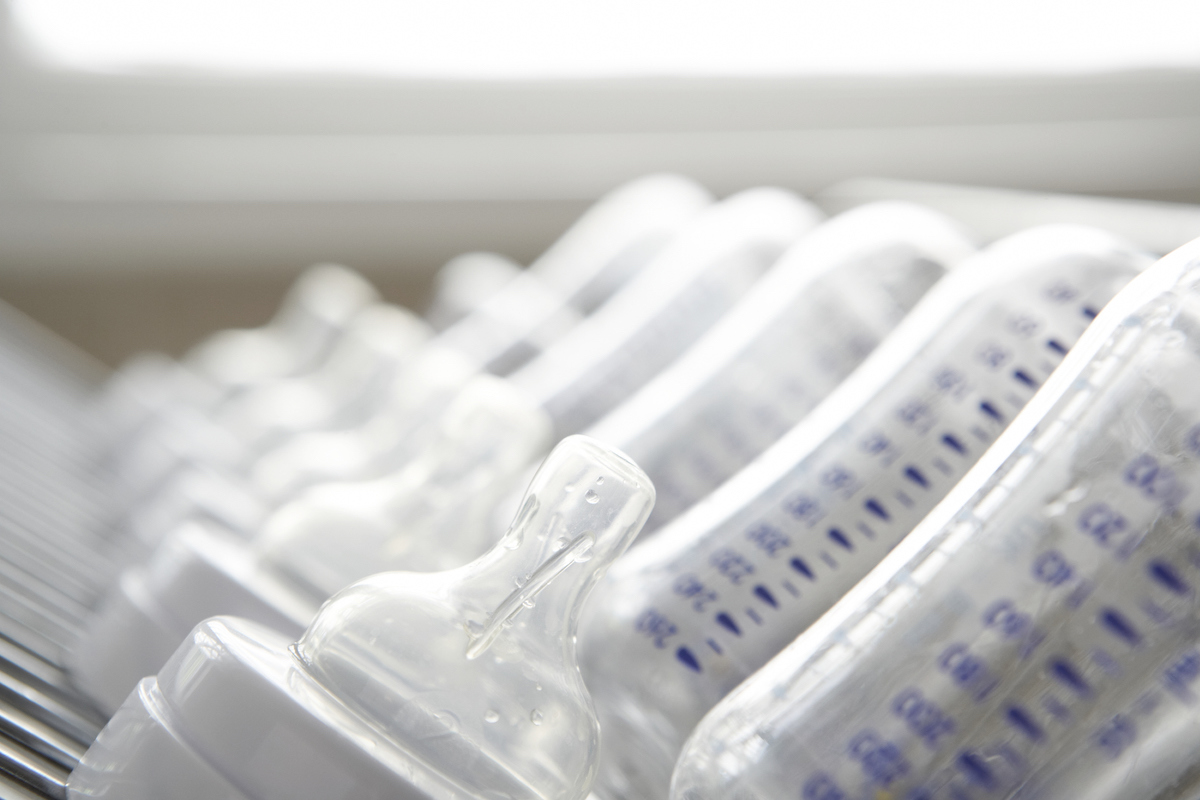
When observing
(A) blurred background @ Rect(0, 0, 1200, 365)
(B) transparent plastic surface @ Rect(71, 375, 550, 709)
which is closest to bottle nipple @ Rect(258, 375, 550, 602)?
(B) transparent plastic surface @ Rect(71, 375, 550, 709)

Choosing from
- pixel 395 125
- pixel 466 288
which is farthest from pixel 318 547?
pixel 395 125

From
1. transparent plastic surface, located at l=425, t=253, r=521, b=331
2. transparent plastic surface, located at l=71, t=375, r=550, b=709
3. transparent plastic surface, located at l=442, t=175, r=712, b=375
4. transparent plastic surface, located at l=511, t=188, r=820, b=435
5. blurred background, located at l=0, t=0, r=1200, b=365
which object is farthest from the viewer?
blurred background, located at l=0, t=0, r=1200, b=365

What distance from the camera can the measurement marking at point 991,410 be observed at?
0.34 m

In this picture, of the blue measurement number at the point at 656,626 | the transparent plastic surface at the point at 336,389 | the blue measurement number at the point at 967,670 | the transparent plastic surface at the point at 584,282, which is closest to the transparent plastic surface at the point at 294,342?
the transparent plastic surface at the point at 336,389

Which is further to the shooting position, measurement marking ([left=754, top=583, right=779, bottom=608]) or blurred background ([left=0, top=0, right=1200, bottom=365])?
blurred background ([left=0, top=0, right=1200, bottom=365])

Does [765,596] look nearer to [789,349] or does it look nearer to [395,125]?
[789,349]

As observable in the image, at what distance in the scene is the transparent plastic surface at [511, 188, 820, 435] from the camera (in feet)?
1.81

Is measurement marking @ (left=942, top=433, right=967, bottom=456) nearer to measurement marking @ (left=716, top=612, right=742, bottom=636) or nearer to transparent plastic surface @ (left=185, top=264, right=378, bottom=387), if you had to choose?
measurement marking @ (left=716, top=612, right=742, bottom=636)

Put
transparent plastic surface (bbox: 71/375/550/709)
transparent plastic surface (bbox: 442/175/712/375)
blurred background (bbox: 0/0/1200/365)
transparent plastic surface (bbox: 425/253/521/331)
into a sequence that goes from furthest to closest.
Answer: blurred background (bbox: 0/0/1200/365) < transparent plastic surface (bbox: 425/253/521/331) < transparent plastic surface (bbox: 442/175/712/375) < transparent plastic surface (bbox: 71/375/550/709)

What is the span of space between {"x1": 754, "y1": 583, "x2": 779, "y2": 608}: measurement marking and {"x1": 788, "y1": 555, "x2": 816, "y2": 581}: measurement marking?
0.03ft

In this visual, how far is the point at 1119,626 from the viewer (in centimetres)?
25

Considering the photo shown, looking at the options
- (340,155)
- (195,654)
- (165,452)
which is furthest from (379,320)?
(340,155)

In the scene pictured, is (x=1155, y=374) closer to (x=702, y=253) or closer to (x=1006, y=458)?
(x=1006, y=458)

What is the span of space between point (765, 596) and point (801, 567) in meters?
0.01
